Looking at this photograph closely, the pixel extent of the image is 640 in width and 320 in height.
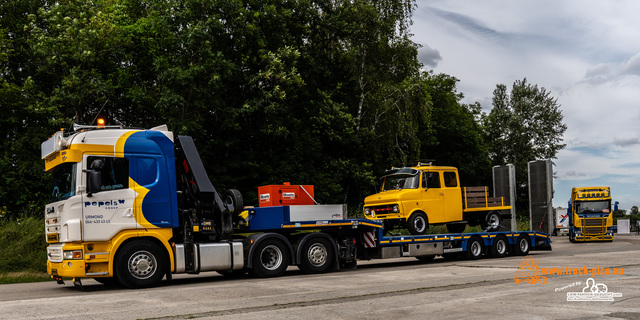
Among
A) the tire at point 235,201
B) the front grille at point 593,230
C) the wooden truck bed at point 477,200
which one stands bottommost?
the front grille at point 593,230

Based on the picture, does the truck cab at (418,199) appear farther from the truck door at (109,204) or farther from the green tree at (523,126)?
the green tree at (523,126)

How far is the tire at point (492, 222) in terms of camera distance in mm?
20375

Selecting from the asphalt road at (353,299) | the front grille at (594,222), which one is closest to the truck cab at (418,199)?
the asphalt road at (353,299)

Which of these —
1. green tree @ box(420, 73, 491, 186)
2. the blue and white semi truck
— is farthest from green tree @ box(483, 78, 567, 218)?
the blue and white semi truck

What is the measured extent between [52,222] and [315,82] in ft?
72.9

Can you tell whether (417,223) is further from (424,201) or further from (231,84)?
(231,84)

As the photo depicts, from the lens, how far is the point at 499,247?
2012 centimetres

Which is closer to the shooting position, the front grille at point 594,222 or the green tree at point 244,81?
the green tree at point 244,81

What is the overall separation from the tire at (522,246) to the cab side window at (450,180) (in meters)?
3.19

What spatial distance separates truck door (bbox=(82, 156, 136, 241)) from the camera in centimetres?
1180

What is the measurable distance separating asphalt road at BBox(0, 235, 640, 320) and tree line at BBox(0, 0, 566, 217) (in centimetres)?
1437

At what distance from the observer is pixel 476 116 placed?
6412cm

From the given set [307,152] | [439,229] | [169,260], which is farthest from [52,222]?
[307,152]

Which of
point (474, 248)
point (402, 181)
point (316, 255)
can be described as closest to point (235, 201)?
point (316, 255)
